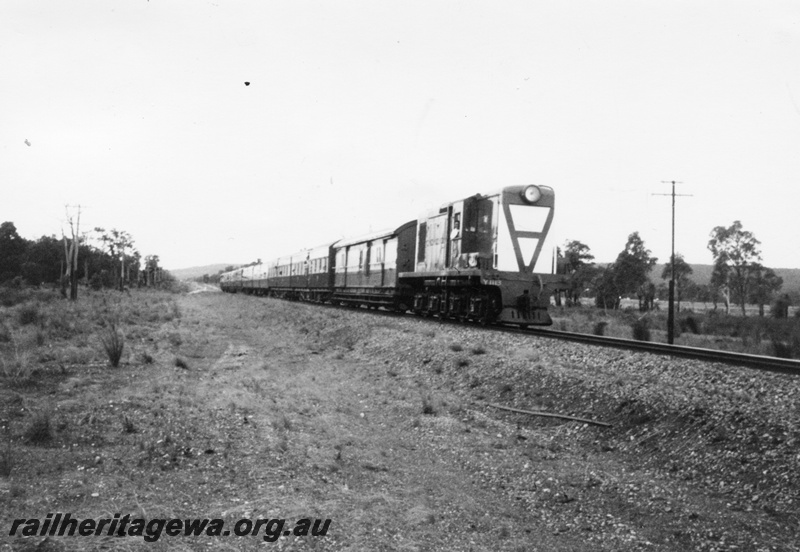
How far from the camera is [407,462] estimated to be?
676cm

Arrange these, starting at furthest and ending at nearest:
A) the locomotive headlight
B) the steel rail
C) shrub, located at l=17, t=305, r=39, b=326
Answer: shrub, located at l=17, t=305, r=39, b=326, the locomotive headlight, the steel rail

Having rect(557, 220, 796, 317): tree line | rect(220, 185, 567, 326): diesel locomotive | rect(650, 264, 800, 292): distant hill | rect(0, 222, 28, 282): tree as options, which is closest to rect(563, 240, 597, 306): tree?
rect(557, 220, 796, 317): tree line

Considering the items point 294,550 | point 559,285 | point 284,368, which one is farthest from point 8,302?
point 294,550

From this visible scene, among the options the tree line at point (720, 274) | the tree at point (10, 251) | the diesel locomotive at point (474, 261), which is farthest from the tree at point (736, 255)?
the tree at point (10, 251)

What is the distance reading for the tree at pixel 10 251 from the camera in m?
85.6

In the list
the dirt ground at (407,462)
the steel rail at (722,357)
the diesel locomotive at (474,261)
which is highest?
the diesel locomotive at (474,261)

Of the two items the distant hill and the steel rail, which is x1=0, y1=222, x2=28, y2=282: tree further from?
the distant hill

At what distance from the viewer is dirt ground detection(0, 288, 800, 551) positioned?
4.80 meters

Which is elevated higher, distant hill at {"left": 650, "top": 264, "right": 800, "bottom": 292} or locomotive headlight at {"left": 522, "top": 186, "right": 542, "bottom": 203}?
distant hill at {"left": 650, "top": 264, "right": 800, "bottom": 292}

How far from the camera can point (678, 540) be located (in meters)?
4.79

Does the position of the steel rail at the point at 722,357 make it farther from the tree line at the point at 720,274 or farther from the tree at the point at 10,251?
the tree at the point at 10,251

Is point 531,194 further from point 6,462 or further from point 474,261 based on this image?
point 6,462

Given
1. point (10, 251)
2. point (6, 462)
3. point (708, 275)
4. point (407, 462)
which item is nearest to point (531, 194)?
point (407, 462)

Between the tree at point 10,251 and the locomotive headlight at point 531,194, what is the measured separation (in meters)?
89.4
